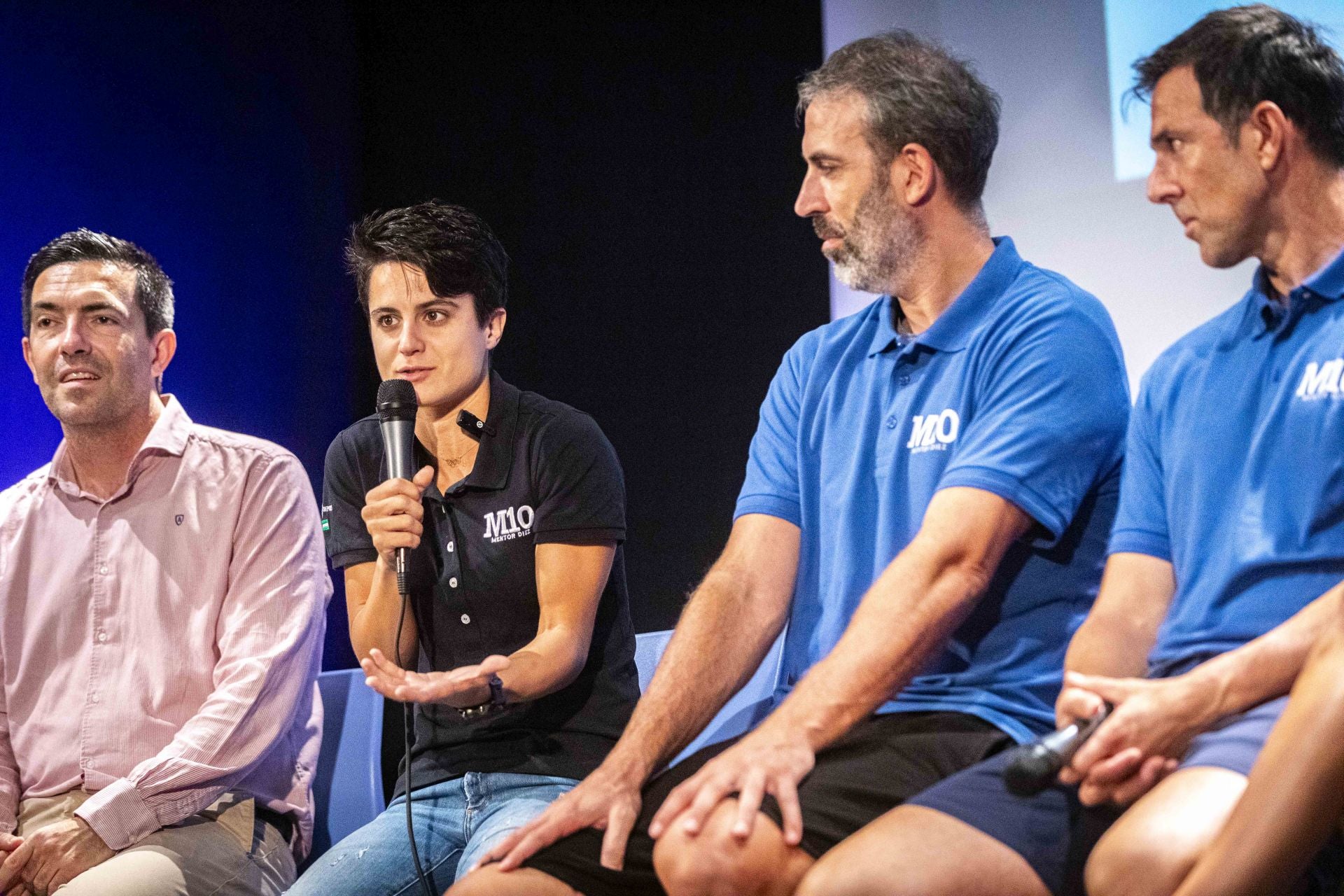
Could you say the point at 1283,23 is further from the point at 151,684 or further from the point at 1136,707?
the point at 151,684

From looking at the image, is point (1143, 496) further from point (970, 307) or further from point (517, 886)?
point (517, 886)

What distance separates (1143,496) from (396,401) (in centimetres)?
111

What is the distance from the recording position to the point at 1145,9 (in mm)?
2609

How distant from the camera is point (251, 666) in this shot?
2301mm

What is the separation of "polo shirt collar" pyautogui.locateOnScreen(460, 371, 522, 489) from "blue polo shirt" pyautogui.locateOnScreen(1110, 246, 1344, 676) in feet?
3.42

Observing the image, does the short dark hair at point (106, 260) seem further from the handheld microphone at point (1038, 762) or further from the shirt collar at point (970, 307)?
the handheld microphone at point (1038, 762)

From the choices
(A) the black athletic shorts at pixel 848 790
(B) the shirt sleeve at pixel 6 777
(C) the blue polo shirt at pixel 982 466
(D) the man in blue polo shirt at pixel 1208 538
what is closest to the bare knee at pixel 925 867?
(D) the man in blue polo shirt at pixel 1208 538

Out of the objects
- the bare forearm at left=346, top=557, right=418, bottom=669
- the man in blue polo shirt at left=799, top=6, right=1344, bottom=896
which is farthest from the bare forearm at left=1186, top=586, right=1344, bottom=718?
the bare forearm at left=346, top=557, right=418, bottom=669

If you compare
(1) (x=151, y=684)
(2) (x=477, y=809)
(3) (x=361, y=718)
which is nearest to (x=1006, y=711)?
(2) (x=477, y=809)

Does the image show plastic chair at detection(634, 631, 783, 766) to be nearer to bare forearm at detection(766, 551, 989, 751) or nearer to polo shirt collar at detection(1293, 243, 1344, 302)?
bare forearm at detection(766, 551, 989, 751)

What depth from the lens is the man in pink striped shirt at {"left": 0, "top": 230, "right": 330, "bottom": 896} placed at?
2168 mm

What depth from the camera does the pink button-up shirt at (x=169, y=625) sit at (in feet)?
7.59

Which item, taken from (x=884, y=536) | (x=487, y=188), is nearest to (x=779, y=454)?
(x=884, y=536)

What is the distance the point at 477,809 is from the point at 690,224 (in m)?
1.87
